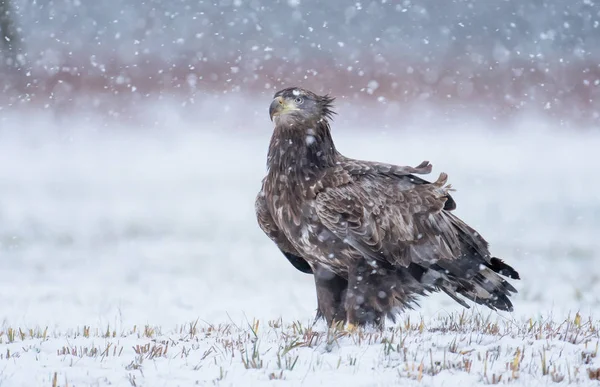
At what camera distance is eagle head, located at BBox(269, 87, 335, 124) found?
7.98 meters

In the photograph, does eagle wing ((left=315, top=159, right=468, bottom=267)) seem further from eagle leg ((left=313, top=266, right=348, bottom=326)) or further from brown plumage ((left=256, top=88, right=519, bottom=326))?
eagle leg ((left=313, top=266, right=348, bottom=326))

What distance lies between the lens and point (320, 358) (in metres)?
5.66

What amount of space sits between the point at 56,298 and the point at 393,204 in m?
7.92

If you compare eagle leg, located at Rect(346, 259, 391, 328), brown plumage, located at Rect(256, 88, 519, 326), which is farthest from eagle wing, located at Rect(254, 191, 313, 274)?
eagle leg, located at Rect(346, 259, 391, 328)

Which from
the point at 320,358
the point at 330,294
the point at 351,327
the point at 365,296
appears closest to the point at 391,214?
the point at 365,296

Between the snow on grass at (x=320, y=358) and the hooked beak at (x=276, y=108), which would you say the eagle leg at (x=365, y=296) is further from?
the hooked beak at (x=276, y=108)

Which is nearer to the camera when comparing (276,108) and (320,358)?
(320,358)

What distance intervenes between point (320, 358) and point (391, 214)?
2394 millimetres

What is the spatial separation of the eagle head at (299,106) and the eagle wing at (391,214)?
1.91 feet

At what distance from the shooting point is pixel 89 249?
18.1 m

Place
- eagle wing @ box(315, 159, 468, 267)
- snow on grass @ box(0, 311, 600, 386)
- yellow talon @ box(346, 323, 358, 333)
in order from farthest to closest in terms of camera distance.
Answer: eagle wing @ box(315, 159, 468, 267) → yellow talon @ box(346, 323, 358, 333) → snow on grass @ box(0, 311, 600, 386)

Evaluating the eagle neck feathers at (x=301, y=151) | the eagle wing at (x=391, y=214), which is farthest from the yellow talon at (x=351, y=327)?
the eagle neck feathers at (x=301, y=151)

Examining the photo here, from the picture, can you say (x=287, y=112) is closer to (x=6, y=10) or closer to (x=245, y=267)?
(x=245, y=267)

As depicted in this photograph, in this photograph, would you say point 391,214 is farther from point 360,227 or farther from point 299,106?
point 299,106
